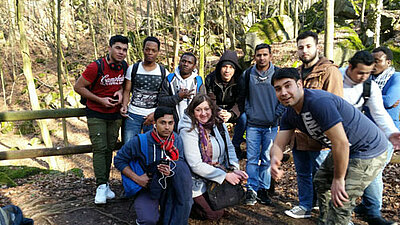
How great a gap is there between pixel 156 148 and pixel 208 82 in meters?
1.48

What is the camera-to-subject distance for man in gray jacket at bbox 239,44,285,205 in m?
3.83

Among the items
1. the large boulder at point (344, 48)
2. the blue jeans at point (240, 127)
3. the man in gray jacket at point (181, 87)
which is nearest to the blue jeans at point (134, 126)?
the man in gray jacket at point (181, 87)

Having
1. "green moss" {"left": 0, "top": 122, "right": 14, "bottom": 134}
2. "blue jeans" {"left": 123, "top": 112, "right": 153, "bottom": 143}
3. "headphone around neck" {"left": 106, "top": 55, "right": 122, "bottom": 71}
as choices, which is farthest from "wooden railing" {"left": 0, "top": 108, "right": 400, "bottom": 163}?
"green moss" {"left": 0, "top": 122, "right": 14, "bottom": 134}

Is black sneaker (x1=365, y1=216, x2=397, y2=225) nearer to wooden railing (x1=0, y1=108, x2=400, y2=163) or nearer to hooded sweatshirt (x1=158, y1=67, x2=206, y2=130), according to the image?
wooden railing (x1=0, y1=108, x2=400, y2=163)

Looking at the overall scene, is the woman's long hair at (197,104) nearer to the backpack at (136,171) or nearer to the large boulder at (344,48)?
the backpack at (136,171)

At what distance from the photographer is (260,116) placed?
386cm

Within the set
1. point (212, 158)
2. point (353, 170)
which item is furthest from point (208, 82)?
point (353, 170)

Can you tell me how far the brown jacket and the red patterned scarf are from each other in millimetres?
1435

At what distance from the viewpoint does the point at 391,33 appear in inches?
581

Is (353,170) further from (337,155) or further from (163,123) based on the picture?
(163,123)

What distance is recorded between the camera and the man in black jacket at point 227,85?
4047 mm

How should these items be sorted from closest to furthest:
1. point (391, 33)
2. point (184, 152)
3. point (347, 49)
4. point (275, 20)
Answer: point (184, 152) → point (347, 49) → point (391, 33) → point (275, 20)

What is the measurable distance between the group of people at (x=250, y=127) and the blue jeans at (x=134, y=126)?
0.6 inches

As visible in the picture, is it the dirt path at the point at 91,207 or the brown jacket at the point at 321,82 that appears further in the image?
the dirt path at the point at 91,207
